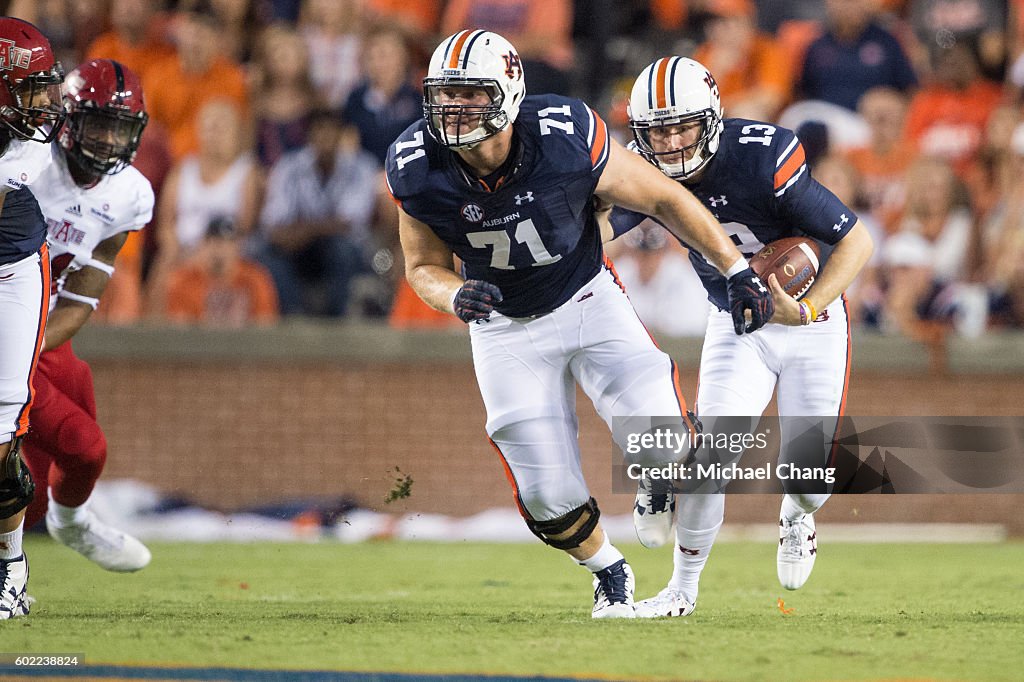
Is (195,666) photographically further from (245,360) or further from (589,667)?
(245,360)

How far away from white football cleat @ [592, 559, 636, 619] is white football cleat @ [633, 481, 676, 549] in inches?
8.2

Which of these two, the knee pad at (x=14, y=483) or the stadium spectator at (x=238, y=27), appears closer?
the knee pad at (x=14, y=483)

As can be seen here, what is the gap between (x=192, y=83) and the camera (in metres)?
A: 11.5

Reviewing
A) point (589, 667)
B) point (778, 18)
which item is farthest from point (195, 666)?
point (778, 18)

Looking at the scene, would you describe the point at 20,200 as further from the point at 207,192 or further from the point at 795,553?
the point at 207,192

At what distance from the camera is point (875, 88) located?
11.0 meters

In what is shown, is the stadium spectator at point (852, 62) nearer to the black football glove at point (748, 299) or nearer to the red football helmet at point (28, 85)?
the black football glove at point (748, 299)

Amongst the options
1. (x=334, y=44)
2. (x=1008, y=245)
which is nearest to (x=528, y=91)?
(x=334, y=44)

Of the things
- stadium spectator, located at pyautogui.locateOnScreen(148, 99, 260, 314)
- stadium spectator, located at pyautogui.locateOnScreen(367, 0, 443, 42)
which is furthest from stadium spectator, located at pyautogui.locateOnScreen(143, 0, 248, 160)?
stadium spectator, located at pyautogui.locateOnScreen(367, 0, 443, 42)

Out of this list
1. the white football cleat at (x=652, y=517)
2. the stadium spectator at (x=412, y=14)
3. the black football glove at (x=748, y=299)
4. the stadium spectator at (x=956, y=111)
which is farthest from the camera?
the stadium spectator at (x=412, y=14)

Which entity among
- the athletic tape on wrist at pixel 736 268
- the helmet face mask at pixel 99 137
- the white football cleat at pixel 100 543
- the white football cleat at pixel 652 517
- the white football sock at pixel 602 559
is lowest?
the white football cleat at pixel 100 543

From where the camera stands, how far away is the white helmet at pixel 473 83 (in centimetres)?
530

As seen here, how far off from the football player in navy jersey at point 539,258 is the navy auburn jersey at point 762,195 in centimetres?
44

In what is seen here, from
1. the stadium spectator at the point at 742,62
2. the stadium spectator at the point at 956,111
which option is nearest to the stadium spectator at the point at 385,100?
the stadium spectator at the point at 742,62
